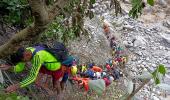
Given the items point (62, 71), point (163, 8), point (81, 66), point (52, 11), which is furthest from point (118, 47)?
point (52, 11)

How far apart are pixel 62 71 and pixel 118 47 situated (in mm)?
4465

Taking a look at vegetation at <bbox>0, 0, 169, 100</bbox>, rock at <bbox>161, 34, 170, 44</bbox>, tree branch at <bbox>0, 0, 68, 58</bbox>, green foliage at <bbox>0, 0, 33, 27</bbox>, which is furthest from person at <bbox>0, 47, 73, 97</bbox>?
rock at <bbox>161, 34, 170, 44</bbox>

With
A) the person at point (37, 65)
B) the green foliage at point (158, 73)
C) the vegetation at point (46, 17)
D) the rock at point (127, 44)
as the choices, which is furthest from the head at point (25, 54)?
the rock at point (127, 44)

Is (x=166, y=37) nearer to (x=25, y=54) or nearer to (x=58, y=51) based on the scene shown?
(x=58, y=51)

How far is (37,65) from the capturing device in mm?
4141

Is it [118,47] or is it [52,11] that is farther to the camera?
[118,47]

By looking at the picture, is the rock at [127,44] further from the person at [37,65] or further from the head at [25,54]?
the head at [25,54]

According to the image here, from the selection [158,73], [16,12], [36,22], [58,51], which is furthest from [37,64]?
[158,73]

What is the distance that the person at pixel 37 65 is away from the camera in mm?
4090

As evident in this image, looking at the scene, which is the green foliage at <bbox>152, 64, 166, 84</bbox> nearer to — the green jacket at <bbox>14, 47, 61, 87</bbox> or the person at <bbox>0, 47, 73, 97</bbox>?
the person at <bbox>0, 47, 73, 97</bbox>

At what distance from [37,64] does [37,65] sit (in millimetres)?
12

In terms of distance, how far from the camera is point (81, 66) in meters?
6.91

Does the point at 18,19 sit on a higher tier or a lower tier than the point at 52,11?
lower

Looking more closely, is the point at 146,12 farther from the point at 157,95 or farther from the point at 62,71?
the point at 62,71
